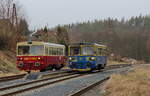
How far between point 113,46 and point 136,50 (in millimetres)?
8951

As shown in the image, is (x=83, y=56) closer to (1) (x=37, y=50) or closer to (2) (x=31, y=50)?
(1) (x=37, y=50)

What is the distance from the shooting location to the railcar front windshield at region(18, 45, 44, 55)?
2570cm

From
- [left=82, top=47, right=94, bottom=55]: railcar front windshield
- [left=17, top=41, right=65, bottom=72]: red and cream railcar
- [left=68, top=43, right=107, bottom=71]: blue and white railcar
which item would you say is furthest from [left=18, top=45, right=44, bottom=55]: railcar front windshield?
[left=82, top=47, right=94, bottom=55]: railcar front windshield

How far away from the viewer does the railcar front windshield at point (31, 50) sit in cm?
2570

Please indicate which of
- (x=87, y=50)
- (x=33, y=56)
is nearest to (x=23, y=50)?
(x=33, y=56)

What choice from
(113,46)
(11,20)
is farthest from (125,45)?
(11,20)

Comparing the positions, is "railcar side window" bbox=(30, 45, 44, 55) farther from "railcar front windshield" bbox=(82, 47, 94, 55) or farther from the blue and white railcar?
"railcar front windshield" bbox=(82, 47, 94, 55)

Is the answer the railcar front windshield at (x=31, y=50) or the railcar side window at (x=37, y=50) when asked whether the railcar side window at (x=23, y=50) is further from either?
the railcar side window at (x=37, y=50)

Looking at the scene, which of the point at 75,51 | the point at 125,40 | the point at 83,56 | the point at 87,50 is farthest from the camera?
the point at 125,40

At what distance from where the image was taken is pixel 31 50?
25828mm

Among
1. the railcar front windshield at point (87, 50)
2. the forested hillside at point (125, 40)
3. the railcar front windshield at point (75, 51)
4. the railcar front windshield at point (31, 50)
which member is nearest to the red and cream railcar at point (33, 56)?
the railcar front windshield at point (31, 50)

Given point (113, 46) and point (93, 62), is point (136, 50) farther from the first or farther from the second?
point (93, 62)

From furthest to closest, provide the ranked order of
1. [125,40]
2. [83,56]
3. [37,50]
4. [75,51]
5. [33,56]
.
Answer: [125,40] < [75,51] < [83,56] < [37,50] < [33,56]

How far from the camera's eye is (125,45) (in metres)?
112
